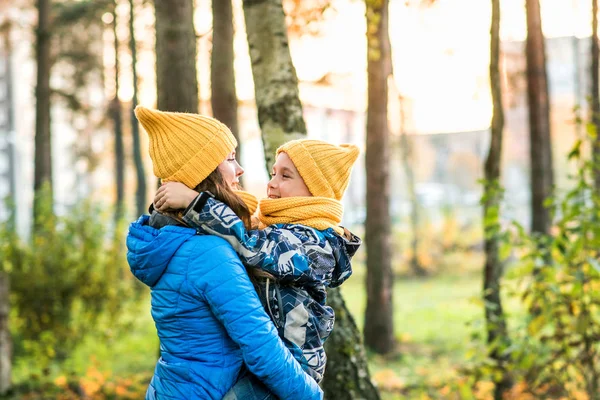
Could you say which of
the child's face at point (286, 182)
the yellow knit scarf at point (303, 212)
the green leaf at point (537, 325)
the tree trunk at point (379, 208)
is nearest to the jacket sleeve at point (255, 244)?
the yellow knit scarf at point (303, 212)

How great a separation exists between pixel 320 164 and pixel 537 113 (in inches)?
306

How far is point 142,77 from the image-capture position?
18.9m

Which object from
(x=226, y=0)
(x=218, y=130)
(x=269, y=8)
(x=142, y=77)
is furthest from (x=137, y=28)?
(x=218, y=130)

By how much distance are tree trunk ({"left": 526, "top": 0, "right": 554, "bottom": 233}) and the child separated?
7.21 meters

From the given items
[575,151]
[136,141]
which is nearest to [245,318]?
[575,151]

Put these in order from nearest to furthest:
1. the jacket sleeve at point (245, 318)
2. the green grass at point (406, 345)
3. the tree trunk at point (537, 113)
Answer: the jacket sleeve at point (245, 318) → the green grass at point (406, 345) → the tree trunk at point (537, 113)

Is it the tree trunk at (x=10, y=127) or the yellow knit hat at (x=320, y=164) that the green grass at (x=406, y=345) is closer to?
the yellow knit hat at (x=320, y=164)

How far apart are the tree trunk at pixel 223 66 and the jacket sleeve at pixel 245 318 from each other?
6129 mm

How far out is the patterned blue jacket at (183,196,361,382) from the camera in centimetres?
239

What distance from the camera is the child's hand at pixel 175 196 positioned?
243 cm

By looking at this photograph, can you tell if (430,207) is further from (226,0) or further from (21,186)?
(226,0)

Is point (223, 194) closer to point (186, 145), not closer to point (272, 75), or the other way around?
point (186, 145)

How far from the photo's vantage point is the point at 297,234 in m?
2.54

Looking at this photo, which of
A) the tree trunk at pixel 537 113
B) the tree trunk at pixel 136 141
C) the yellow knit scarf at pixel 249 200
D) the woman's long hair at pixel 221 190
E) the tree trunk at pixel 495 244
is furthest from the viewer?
the tree trunk at pixel 136 141
